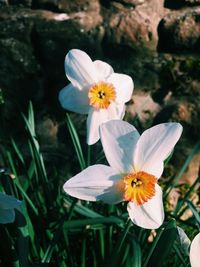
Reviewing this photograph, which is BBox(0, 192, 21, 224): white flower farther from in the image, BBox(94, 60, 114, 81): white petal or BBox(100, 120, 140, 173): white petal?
BBox(94, 60, 114, 81): white petal

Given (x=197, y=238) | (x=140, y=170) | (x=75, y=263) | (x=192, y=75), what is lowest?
(x=75, y=263)

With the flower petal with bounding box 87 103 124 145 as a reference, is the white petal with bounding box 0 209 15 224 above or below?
below

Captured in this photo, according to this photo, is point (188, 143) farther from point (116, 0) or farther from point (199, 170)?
point (116, 0)

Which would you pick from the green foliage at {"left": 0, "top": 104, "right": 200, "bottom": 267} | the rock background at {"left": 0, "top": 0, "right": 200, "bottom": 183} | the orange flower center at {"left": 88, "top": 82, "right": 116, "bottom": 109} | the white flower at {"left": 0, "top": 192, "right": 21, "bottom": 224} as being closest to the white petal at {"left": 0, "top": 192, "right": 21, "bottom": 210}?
the white flower at {"left": 0, "top": 192, "right": 21, "bottom": 224}

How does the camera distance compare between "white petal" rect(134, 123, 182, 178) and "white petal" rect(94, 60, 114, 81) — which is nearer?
"white petal" rect(134, 123, 182, 178)

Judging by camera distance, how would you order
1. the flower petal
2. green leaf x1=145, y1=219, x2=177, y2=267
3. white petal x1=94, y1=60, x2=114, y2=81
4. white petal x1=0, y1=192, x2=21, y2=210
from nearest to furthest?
green leaf x1=145, y1=219, x2=177, y2=267 < white petal x1=0, y1=192, x2=21, y2=210 < the flower petal < white petal x1=94, y1=60, x2=114, y2=81

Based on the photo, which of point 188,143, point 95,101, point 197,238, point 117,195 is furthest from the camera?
point 188,143

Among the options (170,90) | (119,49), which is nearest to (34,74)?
(119,49)
